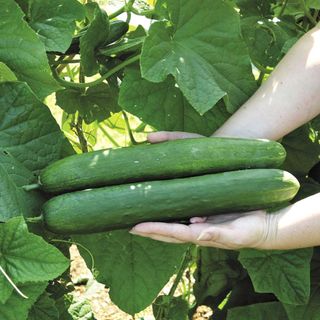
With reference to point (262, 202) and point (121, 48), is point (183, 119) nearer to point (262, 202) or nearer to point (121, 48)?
point (121, 48)

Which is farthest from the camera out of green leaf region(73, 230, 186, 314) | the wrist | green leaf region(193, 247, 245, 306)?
green leaf region(193, 247, 245, 306)

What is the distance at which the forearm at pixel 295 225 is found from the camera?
149cm

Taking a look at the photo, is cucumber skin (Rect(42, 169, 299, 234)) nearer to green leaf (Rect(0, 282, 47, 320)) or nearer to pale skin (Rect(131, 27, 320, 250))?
pale skin (Rect(131, 27, 320, 250))

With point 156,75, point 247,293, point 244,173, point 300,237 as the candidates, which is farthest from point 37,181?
point 247,293

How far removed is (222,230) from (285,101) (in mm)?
442

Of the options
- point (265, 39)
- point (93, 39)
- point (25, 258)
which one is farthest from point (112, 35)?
point (25, 258)

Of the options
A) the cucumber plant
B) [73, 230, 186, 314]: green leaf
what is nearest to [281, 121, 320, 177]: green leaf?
the cucumber plant

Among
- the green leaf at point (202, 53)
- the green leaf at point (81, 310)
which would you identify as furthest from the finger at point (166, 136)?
the green leaf at point (81, 310)

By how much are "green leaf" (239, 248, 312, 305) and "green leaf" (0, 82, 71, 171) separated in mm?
674

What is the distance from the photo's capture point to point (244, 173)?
1.46 meters

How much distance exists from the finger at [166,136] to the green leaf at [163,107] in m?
0.10

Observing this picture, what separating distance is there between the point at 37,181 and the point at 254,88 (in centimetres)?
63

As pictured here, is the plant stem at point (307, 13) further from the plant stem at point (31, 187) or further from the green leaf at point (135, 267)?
the plant stem at point (31, 187)

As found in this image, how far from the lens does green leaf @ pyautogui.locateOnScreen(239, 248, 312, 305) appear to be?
6.07 ft
